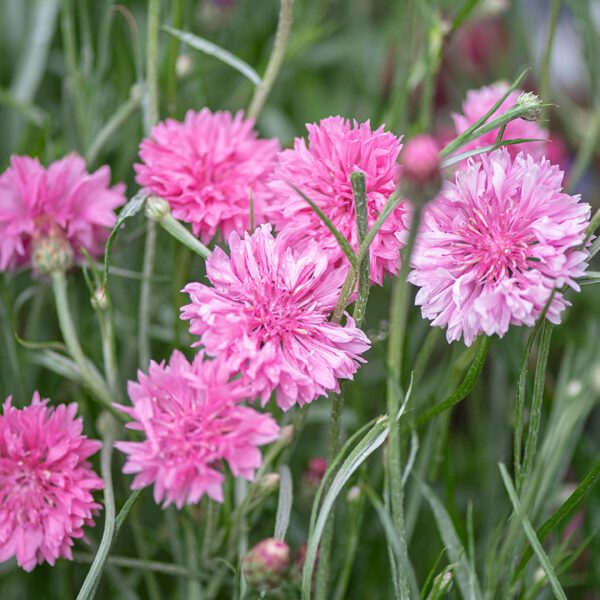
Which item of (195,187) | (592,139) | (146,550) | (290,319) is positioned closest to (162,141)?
(195,187)

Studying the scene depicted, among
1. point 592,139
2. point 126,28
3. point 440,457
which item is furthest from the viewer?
point 126,28

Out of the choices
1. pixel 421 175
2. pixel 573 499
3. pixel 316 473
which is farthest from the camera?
pixel 316 473

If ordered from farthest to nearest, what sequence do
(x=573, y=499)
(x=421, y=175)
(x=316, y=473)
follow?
(x=316, y=473) < (x=573, y=499) < (x=421, y=175)

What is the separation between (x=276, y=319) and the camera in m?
0.42

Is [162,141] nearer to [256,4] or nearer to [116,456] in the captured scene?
[116,456]

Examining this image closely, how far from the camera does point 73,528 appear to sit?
0.45 metres

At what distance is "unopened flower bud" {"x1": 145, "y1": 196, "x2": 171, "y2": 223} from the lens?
48 cm

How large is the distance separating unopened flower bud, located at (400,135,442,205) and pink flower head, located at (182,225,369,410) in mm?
91

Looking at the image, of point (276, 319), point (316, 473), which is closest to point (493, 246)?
point (276, 319)

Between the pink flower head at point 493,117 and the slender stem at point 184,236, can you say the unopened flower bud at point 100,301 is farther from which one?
the pink flower head at point 493,117

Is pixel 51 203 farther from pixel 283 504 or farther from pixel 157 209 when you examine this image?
pixel 283 504

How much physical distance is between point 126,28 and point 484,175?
1.86 ft

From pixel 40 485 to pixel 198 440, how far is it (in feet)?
0.36

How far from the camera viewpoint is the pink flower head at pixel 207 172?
0.49 meters
